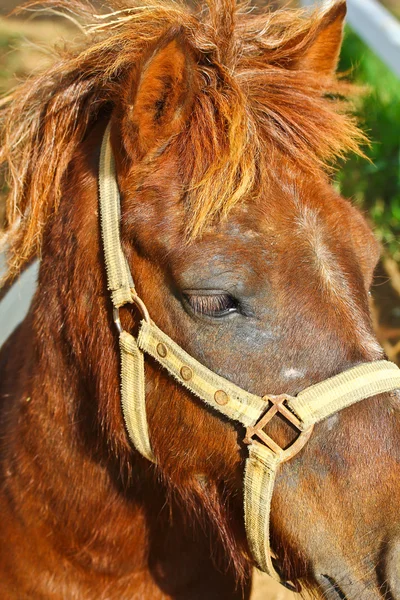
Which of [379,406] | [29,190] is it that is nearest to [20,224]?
[29,190]

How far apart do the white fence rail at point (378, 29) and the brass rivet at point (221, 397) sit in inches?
150

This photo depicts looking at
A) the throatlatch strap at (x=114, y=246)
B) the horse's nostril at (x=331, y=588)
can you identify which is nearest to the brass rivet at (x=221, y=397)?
the throatlatch strap at (x=114, y=246)

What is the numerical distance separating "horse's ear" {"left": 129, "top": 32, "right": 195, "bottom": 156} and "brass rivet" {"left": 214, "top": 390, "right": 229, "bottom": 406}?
2.13 feet

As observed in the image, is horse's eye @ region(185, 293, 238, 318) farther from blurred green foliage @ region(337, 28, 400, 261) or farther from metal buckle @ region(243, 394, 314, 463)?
blurred green foliage @ region(337, 28, 400, 261)

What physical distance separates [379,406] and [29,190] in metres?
1.19

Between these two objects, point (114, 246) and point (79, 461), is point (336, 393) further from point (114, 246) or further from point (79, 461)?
point (79, 461)

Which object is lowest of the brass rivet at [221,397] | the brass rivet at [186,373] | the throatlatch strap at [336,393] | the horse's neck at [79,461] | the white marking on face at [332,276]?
the horse's neck at [79,461]

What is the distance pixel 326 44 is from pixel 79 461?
5.09ft

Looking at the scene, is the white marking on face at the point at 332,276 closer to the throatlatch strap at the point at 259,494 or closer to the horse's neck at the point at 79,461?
the throatlatch strap at the point at 259,494

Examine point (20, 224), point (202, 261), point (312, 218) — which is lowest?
point (20, 224)

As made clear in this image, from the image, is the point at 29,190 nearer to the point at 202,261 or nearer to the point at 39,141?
the point at 39,141

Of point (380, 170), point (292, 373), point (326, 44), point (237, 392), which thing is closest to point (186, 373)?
point (237, 392)

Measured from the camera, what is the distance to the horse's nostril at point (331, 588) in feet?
5.33

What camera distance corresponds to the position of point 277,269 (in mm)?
1621
